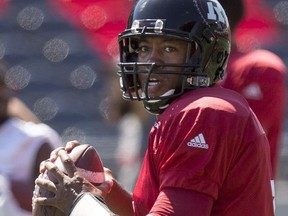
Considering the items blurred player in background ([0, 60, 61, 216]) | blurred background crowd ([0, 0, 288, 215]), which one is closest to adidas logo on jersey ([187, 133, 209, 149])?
blurred player in background ([0, 60, 61, 216])

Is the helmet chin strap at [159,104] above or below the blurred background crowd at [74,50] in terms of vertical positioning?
above

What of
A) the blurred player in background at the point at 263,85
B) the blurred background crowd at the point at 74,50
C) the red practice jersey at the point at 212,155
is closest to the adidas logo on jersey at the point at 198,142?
the red practice jersey at the point at 212,155

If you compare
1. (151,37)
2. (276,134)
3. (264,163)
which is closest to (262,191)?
(264,163)

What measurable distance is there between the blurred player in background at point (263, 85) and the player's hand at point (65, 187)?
1.18 m

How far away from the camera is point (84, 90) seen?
23.3 feet

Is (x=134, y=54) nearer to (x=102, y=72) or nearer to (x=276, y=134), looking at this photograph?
(x=276, y=134)

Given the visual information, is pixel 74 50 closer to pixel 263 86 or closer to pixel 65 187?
pixel 263 86

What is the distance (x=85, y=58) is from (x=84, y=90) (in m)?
0.29

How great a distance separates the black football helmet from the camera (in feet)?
8.29

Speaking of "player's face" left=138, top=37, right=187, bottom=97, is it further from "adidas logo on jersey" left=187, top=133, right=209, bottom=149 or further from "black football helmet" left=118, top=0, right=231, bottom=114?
"adidas logo on jersey" left=187, top=133, right=209, bottom=149

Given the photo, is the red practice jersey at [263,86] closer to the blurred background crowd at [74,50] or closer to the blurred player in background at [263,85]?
the blurred player in background at [263,85]

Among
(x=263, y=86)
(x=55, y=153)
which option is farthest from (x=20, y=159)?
(x=55, y=153)

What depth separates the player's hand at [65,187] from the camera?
7.73ft

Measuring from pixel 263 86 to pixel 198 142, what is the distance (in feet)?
4.24
